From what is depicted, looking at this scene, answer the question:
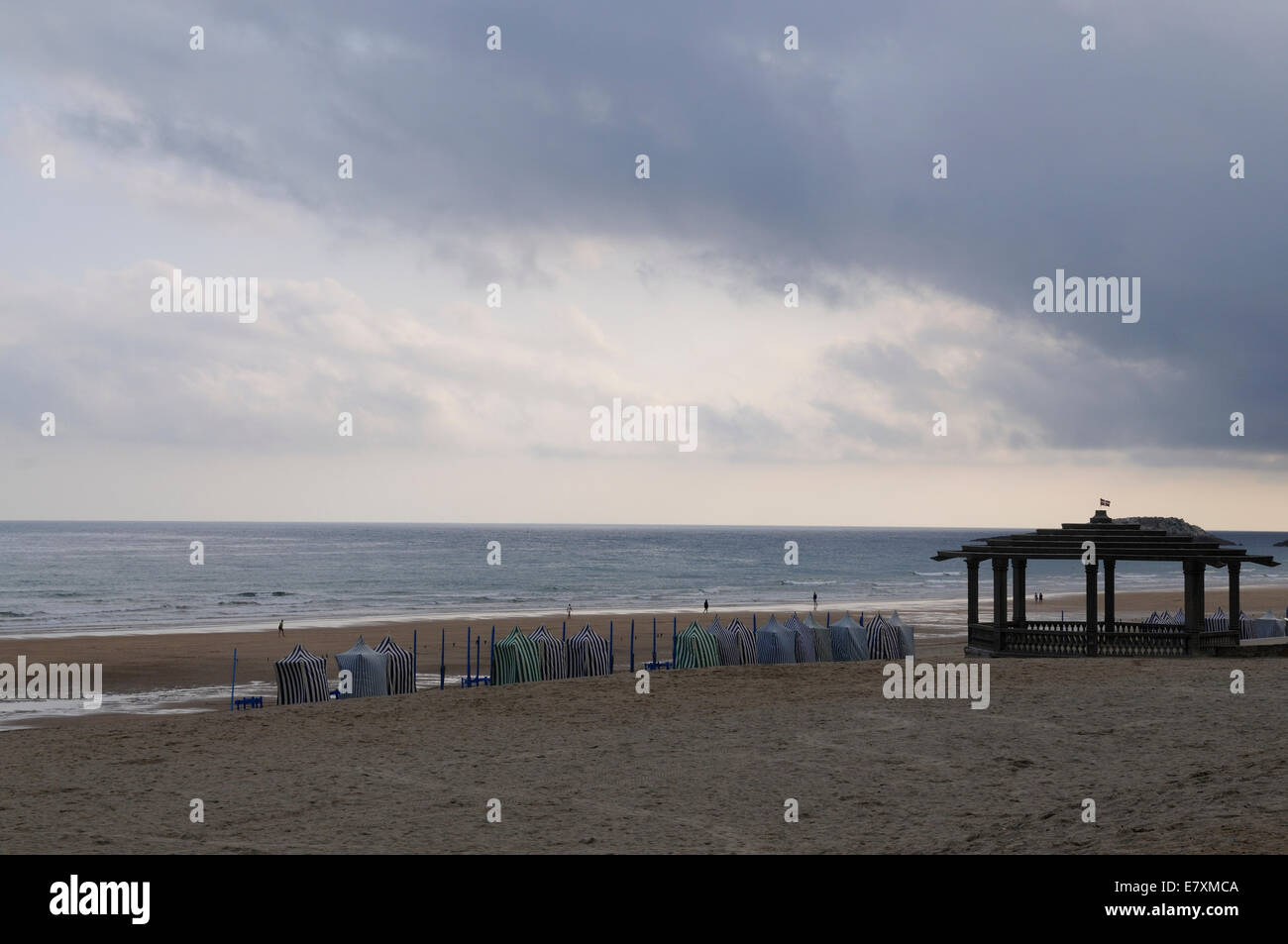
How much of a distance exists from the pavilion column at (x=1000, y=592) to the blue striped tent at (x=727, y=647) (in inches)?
248

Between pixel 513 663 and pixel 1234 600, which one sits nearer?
pixel 513 663

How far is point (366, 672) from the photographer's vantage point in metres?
23.8

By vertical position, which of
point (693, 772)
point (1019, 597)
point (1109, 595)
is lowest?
point (693, 772)

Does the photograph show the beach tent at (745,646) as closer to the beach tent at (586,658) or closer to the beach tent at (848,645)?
the beach tent at (848,645)

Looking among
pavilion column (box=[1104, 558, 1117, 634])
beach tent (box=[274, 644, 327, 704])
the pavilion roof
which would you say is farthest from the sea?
beach tent (box=[274, 644, 327, 704])

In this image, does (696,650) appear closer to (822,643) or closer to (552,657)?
(822,643)

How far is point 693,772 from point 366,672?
1064 centimetres

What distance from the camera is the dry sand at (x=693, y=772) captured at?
38.6 ft

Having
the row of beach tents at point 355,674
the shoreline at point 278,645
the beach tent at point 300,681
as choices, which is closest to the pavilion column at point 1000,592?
the shoreline at point 278,645

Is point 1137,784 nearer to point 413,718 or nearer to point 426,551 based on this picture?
point 413,718

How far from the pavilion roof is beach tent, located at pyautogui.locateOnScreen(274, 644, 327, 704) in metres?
14.8

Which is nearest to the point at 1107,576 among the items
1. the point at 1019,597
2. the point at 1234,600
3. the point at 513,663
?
the point at 1019,597
